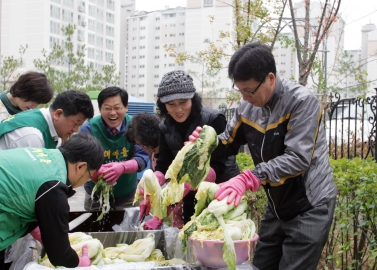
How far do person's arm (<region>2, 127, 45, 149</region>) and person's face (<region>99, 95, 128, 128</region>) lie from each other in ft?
2.79

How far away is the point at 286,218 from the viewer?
227 centimetres

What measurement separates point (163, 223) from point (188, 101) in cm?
85

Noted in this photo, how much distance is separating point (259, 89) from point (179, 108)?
84 cm

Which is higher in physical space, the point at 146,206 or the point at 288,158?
the point at 288,158

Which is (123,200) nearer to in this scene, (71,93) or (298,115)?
(71,93)

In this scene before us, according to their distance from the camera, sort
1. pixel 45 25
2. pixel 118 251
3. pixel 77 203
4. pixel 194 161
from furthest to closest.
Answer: pixel 45 25 → pixel 77 203 → pixel 118 251 → pixel 194 161

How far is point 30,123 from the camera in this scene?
3.00 metres

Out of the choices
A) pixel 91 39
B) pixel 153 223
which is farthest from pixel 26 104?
pixel 91 39

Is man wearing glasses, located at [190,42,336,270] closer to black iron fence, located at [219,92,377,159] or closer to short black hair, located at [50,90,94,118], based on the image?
black iron fence, located at [219,92,377,159]

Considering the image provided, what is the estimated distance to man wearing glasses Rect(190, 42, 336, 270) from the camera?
2090 millimetres

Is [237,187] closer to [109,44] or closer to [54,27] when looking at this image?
[54,27]

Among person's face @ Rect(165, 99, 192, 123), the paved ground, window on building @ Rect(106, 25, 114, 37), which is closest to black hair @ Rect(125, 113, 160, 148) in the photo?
person's face @ Rect(165, 99, 192, 123)

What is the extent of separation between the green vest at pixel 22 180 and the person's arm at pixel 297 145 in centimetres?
95

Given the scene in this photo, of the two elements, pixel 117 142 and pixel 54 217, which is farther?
pixel 117 142
